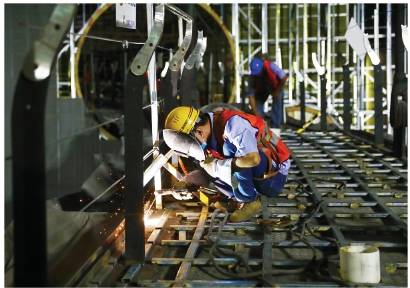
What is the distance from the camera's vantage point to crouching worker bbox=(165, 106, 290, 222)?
14.9ft

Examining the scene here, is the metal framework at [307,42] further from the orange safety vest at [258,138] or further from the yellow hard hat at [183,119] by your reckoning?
the yellow hard hat at [183,119]

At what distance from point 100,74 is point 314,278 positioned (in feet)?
48.5

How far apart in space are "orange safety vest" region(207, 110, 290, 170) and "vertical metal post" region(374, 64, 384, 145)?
3411 millimetres

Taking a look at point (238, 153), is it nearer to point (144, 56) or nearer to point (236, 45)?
point (144, 56)

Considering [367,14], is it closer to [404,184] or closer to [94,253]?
[404,184]

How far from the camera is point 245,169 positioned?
15.8 feet

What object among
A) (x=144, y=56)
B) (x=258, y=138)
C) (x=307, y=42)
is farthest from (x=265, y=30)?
(x=144, y=56)

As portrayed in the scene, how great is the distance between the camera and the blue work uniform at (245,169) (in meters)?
4.54

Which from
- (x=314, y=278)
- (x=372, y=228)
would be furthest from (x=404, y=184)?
(x=314, y=278)

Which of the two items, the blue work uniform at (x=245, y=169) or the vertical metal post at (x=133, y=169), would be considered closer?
the vertical metal post at (x=133, y=169)

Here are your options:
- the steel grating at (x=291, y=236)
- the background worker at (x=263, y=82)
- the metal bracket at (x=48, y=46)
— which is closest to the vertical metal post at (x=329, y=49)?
the background worker at (x=263, y=82)

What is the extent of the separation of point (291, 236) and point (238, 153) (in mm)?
830

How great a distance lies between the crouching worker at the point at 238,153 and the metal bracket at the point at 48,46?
8.13ft

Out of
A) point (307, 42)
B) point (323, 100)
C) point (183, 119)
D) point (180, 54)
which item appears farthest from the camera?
point (307, 42)
